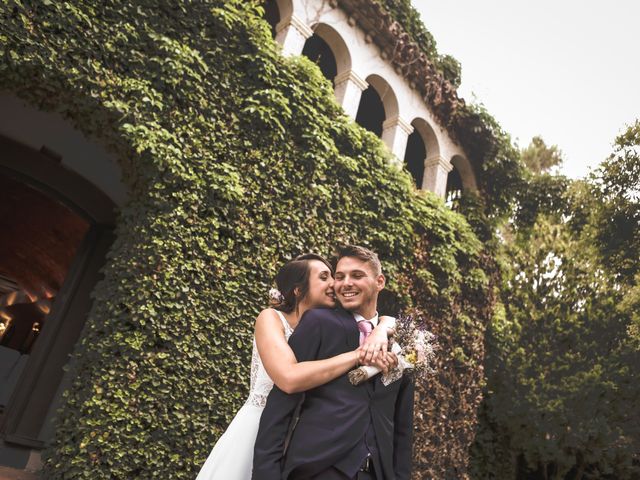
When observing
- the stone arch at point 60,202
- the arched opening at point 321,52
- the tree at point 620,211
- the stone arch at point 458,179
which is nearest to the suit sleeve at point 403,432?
the stone arch at point 60,202

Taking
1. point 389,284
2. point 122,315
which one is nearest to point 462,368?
point 389,284

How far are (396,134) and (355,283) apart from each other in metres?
8.31

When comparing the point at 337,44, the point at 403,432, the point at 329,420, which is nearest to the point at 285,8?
the point at 337,44

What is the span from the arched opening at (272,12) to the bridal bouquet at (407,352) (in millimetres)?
8029

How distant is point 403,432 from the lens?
2.46 m

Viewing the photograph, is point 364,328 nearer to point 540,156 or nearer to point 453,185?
point 453,185

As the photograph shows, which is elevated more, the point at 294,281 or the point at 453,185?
the point at 453,185

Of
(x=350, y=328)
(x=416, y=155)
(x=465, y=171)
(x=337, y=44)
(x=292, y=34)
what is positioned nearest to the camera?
(x=350, y=328)

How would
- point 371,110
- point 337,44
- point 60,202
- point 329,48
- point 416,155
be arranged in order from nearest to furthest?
point 60,202 < point 337,44 < point 329,48 < point 371,110 < point 416,155

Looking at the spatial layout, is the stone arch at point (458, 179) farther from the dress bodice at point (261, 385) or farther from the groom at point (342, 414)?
the groom at point (342, 414)

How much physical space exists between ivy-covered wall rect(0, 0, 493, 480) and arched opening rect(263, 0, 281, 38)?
7.63ft

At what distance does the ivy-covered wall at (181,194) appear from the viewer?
16.3ft

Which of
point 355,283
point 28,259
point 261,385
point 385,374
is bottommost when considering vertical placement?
point 261,385

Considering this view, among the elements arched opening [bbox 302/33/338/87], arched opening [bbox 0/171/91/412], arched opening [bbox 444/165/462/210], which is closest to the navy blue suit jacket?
arched opening [bbox 0/171/91/412]
